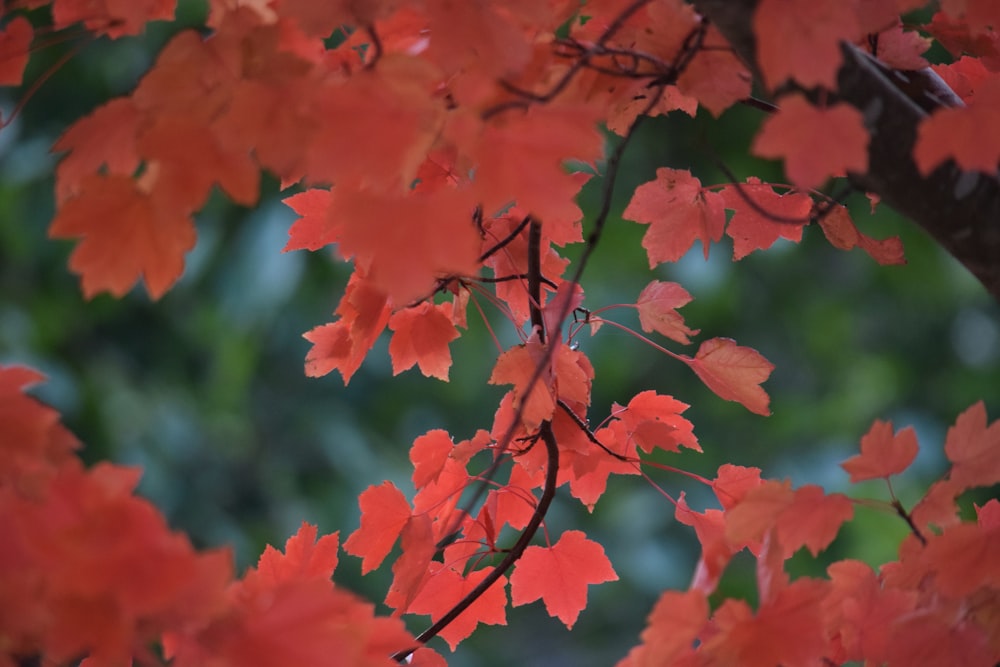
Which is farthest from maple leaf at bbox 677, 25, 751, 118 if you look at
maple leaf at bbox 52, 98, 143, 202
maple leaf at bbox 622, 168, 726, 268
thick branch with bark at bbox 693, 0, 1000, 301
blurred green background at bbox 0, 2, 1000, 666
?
blurred green background at bbox 0, 2, 1000, 666

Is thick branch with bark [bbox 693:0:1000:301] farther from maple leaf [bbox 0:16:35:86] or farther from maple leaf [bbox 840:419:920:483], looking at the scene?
maple leaf [bbox 0:16:35:86]

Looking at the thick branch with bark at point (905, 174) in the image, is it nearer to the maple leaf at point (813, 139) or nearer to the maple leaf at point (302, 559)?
the maple leaf at point (813, 139)

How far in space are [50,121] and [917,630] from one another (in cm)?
324

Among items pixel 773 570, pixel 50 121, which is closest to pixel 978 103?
pixel 773 570

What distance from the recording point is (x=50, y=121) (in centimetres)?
303

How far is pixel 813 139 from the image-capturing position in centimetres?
33

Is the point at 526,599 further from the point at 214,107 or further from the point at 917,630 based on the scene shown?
the point at 214,107

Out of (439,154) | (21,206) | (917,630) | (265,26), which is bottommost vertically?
(21,206)

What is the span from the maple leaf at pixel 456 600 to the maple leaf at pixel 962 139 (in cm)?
34

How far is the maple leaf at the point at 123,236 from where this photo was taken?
0.34m

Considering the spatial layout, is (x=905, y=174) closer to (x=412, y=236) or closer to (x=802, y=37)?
(x=802, y=37)

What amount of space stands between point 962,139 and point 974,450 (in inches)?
5.5

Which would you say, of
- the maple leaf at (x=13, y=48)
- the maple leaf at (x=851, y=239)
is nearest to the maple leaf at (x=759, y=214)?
the maple leaf at (x=851, y=239)

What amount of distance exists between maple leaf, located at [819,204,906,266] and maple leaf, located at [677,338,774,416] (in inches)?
3.3
